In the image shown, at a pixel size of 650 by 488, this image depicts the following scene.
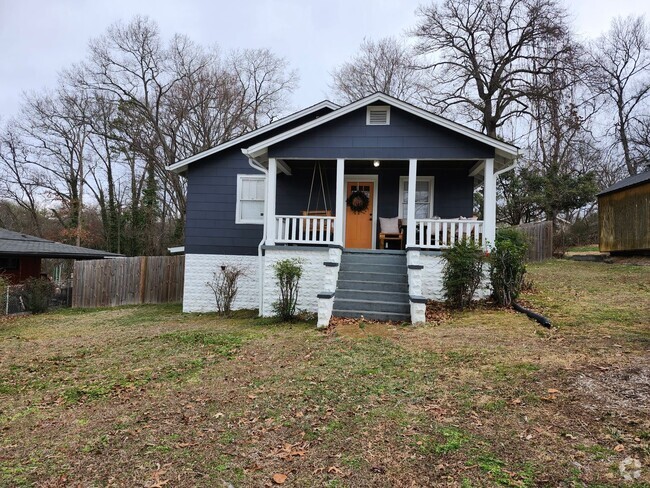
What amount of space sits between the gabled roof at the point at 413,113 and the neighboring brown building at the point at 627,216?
24.0 feet

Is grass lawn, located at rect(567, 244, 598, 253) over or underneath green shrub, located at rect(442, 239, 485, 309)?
over

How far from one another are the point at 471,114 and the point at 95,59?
2038 cm

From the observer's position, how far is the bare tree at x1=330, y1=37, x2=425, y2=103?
23969 millimetres

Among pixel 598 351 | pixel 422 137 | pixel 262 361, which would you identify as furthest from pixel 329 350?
pixel 422 137

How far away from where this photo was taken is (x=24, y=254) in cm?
1417

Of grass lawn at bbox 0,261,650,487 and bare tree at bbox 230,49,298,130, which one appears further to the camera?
bare tree at bbox 230,49,298,130

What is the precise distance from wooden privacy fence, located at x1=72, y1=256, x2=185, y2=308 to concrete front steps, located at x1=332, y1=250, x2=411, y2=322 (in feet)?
26.7

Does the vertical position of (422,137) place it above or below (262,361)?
above

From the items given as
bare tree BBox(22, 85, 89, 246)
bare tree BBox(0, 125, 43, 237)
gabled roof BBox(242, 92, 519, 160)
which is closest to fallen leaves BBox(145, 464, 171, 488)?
gabled roof BBox(242, 92, 519, 160)

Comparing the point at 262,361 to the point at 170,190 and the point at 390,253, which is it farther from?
the point at 170,190

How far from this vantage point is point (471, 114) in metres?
20.3

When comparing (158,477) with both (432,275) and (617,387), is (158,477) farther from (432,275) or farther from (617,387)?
(432,275)

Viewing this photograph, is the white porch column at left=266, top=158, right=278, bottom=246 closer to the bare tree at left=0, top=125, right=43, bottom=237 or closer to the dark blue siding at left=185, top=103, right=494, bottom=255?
the dark blue siding at left=185, top=103, right=494, bottom=255

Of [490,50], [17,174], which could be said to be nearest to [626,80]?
[490,50]
